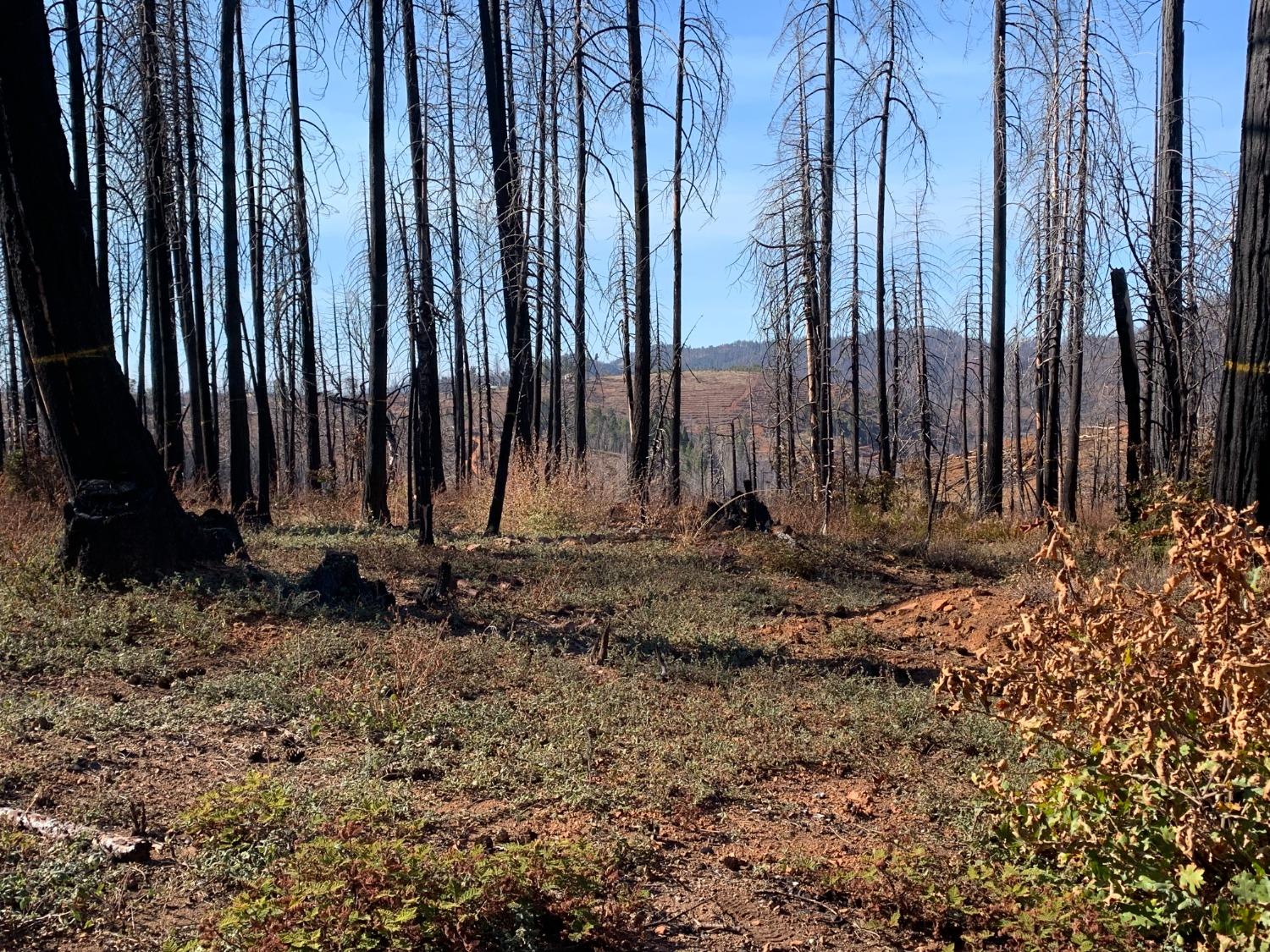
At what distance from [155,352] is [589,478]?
9.35 m

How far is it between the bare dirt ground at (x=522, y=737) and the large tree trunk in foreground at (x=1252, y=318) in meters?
1.54

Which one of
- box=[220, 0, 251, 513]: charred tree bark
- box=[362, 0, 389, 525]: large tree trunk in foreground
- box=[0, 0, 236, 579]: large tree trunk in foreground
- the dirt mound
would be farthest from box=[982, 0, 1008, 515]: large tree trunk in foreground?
box=[0, 0, 236, 579]: large tree trunk in foreground

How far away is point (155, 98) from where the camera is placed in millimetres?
12953

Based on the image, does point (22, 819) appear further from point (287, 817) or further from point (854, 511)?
point (854, 511)

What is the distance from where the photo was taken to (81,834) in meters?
3.28

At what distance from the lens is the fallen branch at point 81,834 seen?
3.19 metres

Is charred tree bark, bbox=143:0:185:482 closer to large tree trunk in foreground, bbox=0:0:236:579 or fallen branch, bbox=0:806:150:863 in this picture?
large tree trunk in foreground, bbox=0:0:236:579

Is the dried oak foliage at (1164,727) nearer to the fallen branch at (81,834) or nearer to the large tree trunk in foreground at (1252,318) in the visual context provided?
the fallen branch at (81,834)

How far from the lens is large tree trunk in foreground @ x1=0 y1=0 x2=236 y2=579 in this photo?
7.13 m

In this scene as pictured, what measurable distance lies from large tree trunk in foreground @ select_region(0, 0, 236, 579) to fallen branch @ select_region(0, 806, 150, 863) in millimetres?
3884

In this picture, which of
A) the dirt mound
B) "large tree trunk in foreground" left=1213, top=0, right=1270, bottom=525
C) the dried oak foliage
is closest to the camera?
the dried oak foliage

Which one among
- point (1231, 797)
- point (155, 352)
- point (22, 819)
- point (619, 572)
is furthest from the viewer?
point (155, 352)

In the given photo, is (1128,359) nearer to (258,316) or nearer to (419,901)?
(419,901)

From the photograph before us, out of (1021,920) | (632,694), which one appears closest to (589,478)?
(632,694)
